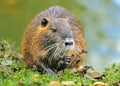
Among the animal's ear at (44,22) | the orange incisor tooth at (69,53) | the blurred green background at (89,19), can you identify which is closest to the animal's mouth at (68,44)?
the orange incisor tooth at (69,53)

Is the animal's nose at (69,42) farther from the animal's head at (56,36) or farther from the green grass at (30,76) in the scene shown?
the green grass at (30,76)

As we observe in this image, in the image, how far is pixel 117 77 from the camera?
254 inches

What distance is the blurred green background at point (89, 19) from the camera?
13.9 meters

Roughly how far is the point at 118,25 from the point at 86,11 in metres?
1.07

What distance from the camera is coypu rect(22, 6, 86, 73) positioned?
6695mm

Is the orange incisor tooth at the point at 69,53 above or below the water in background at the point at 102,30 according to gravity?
below

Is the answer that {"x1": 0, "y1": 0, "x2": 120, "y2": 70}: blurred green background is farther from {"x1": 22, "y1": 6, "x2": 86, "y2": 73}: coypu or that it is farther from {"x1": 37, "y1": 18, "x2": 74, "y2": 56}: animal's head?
{"x1": 37, "y1": 18, "x2": 74, "y2": 56}: animal's head

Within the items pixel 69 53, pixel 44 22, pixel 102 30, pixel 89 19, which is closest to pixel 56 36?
pixel 69 53

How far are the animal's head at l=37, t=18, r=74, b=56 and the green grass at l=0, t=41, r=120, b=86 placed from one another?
293 millimetres

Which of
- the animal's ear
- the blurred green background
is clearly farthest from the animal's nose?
the blurred green background

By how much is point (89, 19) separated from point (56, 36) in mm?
9528

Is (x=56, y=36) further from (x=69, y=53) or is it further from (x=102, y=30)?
(x=102, y=30)

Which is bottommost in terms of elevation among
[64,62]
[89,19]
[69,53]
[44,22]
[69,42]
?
[64,62]

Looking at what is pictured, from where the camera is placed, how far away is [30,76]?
6273 millimetres
